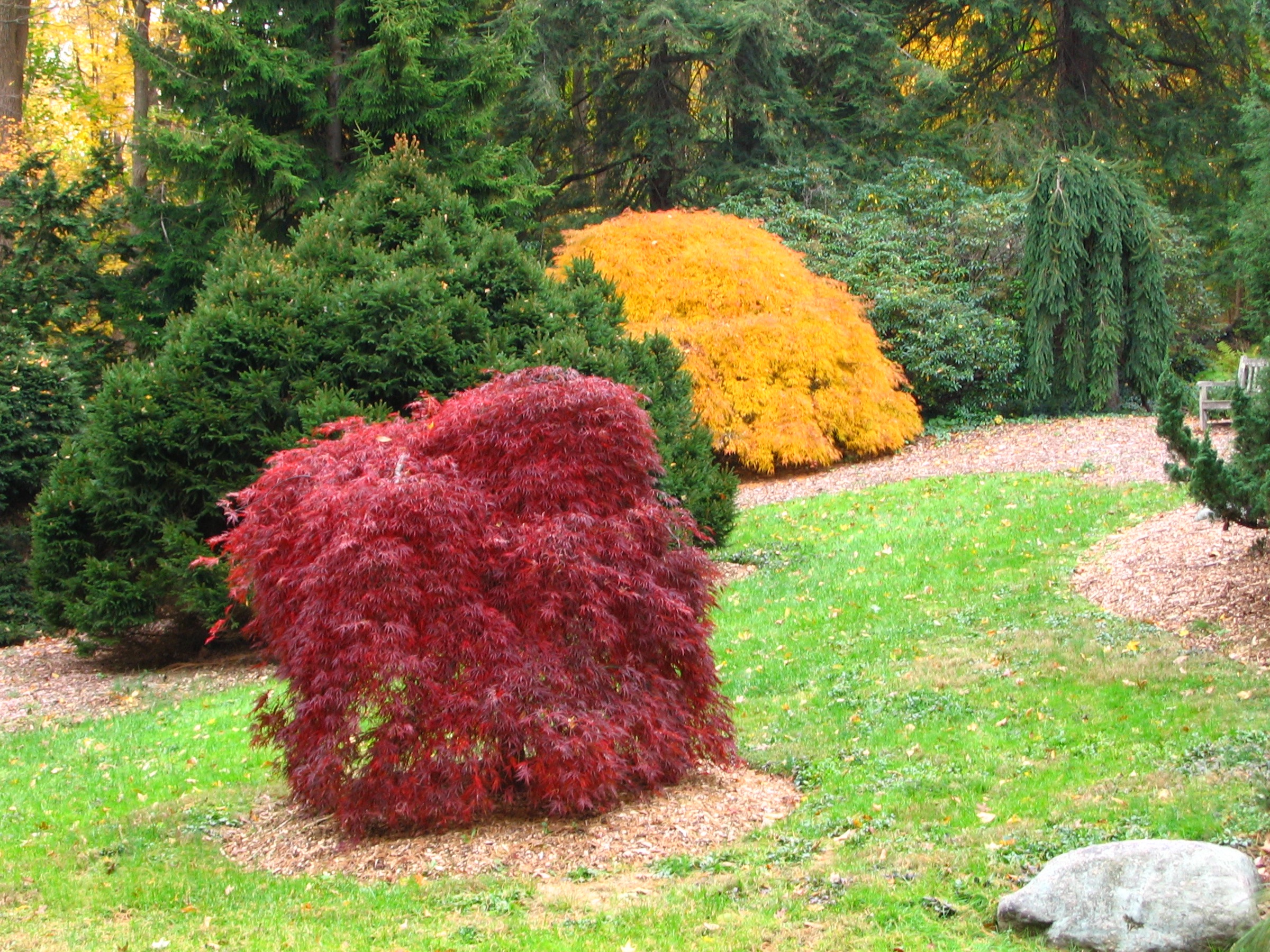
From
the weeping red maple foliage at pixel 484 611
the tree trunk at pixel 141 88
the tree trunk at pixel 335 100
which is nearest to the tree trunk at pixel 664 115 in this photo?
the tree trunk at pixel 335 100

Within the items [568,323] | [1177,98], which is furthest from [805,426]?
[1177,98]

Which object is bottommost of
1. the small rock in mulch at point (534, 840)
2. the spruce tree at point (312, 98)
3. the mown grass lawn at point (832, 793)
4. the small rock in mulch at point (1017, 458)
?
the small rock in mulch at point (534, 840)

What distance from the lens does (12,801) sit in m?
7.30

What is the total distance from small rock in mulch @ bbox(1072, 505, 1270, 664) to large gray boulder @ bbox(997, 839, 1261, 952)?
Result: 382cm

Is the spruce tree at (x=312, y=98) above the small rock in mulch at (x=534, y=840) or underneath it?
above

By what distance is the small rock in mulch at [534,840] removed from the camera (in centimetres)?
565

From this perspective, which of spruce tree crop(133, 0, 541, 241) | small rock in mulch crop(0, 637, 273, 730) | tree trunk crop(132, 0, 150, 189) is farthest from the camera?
tree trunk crop(132, 0, 150, 189)

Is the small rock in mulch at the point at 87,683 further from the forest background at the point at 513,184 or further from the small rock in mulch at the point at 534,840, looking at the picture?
the small rock in mulch at the point at 534,840

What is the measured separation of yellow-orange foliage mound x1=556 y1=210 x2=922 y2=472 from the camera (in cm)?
1755

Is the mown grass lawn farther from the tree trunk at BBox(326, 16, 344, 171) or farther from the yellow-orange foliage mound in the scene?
the tree trunk at BBox(326, 16, 344, 171)

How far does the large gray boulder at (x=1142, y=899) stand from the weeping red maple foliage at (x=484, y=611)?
7.18 ft

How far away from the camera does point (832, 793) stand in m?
6.25

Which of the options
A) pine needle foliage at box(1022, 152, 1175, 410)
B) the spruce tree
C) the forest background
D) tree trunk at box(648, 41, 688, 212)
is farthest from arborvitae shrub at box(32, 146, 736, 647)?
tree trunk at box(648, 41, 688, 212)

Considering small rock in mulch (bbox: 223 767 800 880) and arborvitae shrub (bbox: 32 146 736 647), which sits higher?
arborvitae shrub (bbox: 32 146 736 647)
